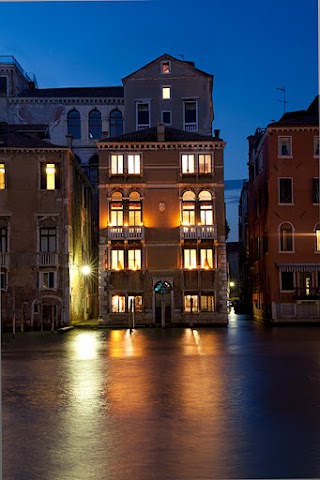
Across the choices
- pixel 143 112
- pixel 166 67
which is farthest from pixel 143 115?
pixel 166 67

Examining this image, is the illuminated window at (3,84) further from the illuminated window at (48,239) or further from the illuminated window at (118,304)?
the illuminated window at (118,304)

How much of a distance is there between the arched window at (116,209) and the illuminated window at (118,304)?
3353 millimetres

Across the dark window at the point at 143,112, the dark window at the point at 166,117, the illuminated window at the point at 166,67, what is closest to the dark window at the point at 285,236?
the dark window at the point at 166,117

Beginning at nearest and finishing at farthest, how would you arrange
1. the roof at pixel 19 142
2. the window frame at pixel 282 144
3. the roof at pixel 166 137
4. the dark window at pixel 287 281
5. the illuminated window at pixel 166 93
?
the roof at pixel 19 142 → the dark window at pixel 287 281 → the window frame at pixel 282 144 → the roof at pixel 166 137 → the illuminated window at pixel 166 93

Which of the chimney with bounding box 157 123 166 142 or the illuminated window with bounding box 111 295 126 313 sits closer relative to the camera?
the illuminated window with bounding box 111 295 126 313

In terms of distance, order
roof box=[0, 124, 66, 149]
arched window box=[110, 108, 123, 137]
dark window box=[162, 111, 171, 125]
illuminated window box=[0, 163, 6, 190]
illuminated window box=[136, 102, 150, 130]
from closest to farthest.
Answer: roof box=[0, 124, 66, 149] → illuminated window box=[0, 163, 6, 190] → dark window box=[162, 111, 171, 125] → illuminated window box=[136, 102, 150, 130] → arched window box=[110, 108, 123, 137]

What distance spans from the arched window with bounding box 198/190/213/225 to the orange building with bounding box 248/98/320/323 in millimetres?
2682

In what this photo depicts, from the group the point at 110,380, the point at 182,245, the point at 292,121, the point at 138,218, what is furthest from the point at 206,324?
the point at 110,380

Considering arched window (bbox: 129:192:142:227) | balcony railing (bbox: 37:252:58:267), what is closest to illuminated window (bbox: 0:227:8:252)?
balcony railing (bbox: 37:252:58:267)

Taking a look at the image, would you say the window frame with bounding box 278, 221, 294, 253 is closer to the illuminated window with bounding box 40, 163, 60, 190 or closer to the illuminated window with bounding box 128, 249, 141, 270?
the illuminated window with bounding box 128, 249, 141, 270

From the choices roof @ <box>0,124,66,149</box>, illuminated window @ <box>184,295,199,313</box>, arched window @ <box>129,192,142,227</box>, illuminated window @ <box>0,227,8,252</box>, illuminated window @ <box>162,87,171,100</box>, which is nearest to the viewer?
illuminated window @ <box>0,227,8,252</box>

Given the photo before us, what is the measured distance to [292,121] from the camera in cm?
3319

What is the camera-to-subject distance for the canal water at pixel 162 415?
21.6 feet

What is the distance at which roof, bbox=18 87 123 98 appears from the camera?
42.7 m
